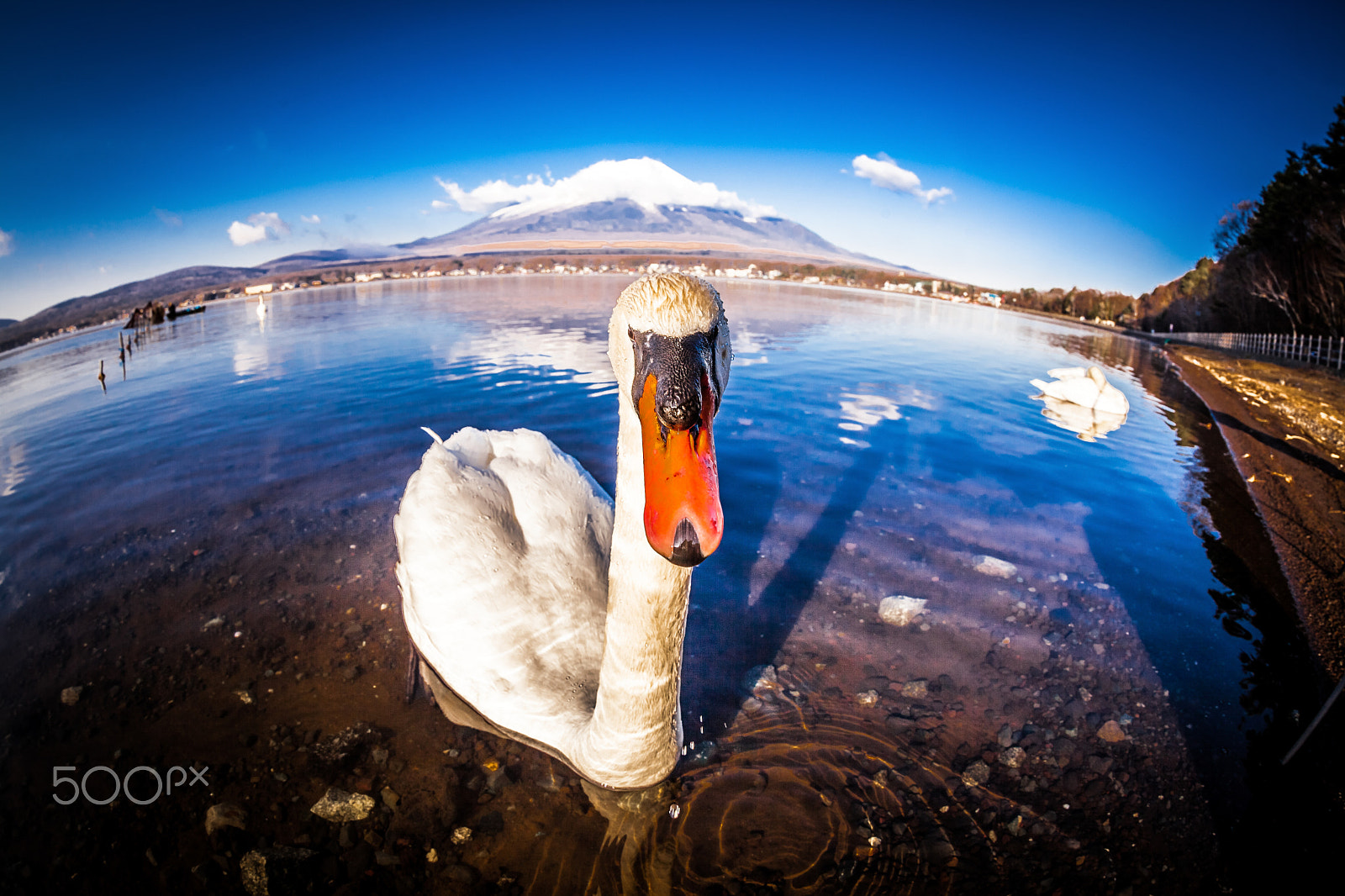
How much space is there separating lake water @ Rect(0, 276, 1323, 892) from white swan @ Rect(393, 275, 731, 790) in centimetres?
54

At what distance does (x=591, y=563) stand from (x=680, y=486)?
2.48 m

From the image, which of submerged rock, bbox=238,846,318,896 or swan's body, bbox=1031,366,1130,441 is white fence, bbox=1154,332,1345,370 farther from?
submerged rock, bbox=238,846,318,896

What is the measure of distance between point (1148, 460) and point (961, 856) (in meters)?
10.3

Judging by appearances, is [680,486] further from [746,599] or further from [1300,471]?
[1300,471]

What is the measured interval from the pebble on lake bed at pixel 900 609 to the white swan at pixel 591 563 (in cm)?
272

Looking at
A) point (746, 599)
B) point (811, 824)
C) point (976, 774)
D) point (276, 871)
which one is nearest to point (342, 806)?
point (276, 871)

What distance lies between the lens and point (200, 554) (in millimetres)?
6066

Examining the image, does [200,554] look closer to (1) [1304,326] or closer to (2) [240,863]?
(2) [240,863]

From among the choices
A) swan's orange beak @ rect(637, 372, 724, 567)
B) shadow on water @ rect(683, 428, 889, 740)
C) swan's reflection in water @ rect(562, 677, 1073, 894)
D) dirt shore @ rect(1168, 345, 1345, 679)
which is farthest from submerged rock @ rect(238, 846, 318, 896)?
dirt shore @ rect(1168, 345, 1345, 679)

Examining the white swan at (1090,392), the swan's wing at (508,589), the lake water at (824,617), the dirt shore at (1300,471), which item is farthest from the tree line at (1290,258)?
the swan's wing at (508,589)

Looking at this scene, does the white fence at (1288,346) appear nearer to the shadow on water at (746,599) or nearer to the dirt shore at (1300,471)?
the dirt shore at (1300,471)

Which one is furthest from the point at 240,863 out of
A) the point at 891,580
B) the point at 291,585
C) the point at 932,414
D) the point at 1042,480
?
the point at 932,414

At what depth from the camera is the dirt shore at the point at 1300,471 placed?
200 inches

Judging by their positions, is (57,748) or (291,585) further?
(291,585)
